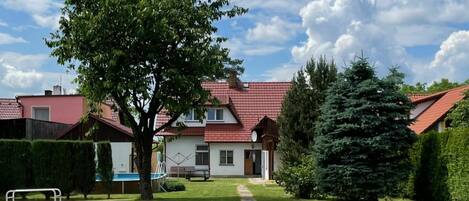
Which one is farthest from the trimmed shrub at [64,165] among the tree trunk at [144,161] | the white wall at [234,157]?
the white wall at [234,157]

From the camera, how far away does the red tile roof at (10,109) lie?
153ft

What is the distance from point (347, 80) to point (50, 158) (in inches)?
470

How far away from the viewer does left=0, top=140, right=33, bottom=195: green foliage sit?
23672 mm

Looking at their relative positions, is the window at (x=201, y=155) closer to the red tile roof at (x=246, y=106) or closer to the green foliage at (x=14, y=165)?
the red tile roof at (x=246, y=106)

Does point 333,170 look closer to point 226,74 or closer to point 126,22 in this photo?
point 226,74

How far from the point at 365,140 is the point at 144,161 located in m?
8.26

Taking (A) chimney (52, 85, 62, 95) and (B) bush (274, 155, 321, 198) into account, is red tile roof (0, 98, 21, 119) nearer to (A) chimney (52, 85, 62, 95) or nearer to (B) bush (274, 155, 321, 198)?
(A) chimney (52, 85, 62, 95)

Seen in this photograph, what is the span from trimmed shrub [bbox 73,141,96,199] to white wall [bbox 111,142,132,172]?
9.90 m

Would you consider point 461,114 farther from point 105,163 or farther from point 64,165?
point 64,165

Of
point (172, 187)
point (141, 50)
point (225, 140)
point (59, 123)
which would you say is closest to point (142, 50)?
point (141, 50)

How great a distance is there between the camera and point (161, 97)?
71.9 feet

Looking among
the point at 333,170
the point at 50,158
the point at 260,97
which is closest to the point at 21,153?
the point at 50,158

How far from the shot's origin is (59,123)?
36.0m

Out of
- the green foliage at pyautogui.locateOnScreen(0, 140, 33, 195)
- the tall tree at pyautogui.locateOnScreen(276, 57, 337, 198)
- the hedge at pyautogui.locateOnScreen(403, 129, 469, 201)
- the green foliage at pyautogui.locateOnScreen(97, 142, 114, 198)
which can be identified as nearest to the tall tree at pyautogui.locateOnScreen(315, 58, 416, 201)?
the hedge at pyautogui.locateOnScreen(403, 129, 469, 201)
